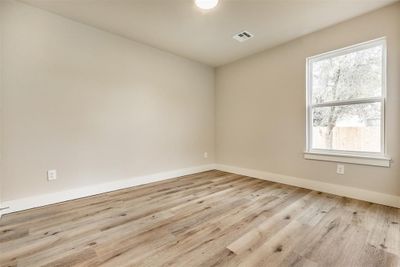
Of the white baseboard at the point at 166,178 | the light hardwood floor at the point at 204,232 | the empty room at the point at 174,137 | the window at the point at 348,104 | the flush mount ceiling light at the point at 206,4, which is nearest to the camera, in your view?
the light hardwood floor at the point at 204,232

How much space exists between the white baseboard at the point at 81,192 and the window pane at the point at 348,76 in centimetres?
286

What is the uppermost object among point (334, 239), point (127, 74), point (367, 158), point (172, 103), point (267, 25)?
point (267, 25)

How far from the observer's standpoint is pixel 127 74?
3078 mm

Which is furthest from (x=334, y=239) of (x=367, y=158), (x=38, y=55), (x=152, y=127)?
(x=38, y=55)

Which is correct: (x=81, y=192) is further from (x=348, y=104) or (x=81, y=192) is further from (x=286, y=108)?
(x=348, y=104)

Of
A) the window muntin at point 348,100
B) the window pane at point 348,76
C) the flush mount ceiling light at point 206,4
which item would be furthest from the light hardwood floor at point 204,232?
the flush mount ceiling light at point 206,4

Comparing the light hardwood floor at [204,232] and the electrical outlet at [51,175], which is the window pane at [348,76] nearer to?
the light hardwood floor at [204,232]

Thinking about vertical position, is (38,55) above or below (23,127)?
above

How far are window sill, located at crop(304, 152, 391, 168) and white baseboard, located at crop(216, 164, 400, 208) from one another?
0.36 meters

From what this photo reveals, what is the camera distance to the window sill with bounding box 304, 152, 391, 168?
7.53ft

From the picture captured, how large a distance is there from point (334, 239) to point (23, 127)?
3438 millimetres

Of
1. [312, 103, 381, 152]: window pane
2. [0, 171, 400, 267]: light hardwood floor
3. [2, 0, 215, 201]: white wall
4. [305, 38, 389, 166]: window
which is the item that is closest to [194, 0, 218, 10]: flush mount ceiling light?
[2, 0, 215, 201]: white wall

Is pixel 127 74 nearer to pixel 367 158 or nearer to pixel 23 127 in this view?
pixel 23 127

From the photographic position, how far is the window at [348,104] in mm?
2381
